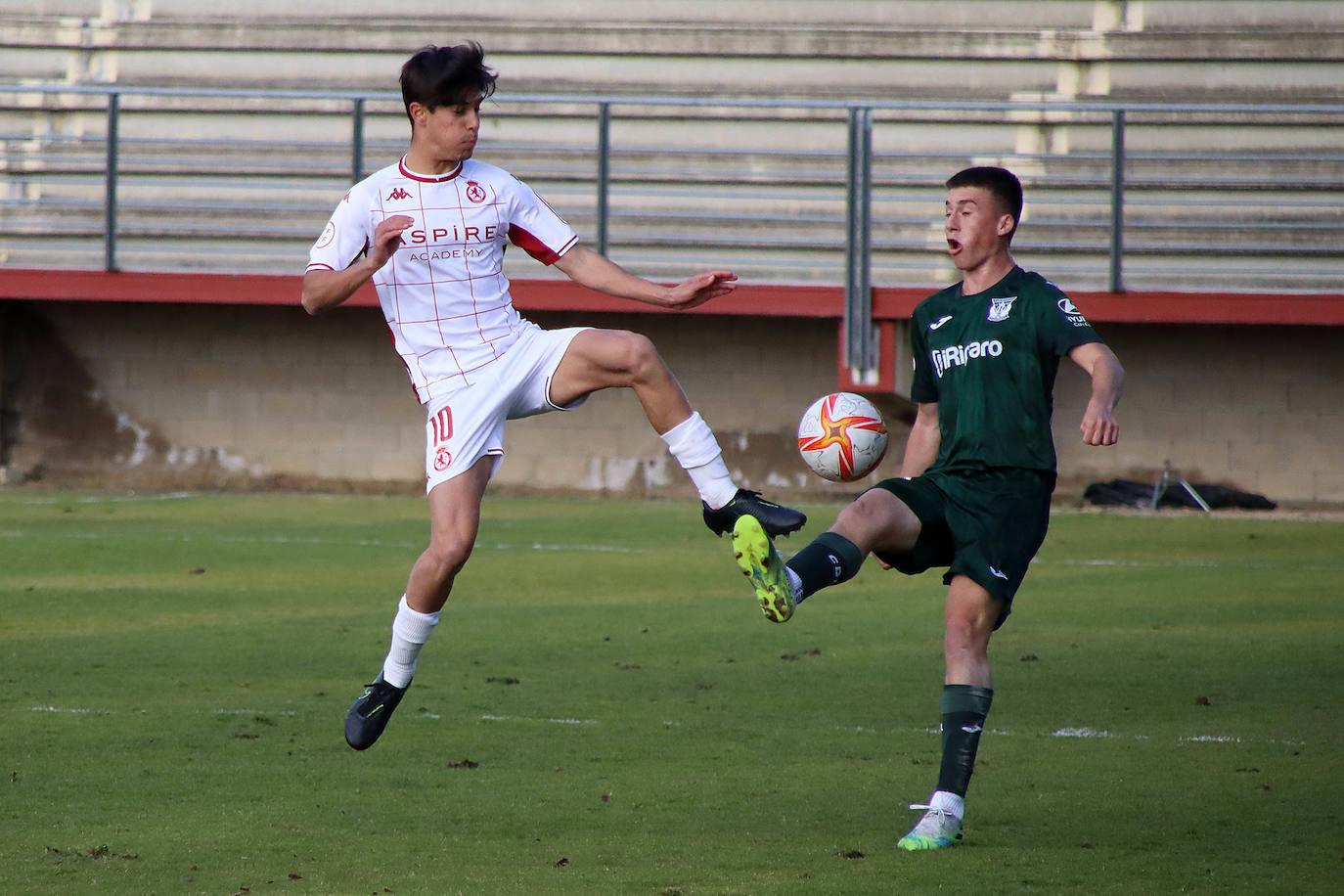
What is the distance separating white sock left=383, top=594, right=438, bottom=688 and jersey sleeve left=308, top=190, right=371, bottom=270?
125cm

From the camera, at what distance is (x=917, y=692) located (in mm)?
7895

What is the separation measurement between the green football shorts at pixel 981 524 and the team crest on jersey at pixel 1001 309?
19.5 inches

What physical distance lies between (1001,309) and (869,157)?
1044 centimetres

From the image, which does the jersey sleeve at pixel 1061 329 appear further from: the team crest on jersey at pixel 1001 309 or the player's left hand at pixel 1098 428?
the player's left hand at pixel 1098 428

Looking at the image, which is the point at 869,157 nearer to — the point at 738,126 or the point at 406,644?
the point at 738,126

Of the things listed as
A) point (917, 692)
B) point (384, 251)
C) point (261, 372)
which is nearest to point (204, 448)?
point (261, 372)

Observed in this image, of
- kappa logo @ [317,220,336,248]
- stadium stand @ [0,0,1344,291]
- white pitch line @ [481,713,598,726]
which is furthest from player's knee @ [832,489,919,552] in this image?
stadium stand @ [0,0,1344,291]

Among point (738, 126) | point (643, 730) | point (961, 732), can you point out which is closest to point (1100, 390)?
point (961, 732)

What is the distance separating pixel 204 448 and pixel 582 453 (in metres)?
4.01

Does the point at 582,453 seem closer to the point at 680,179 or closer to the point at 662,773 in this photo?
the point at 680,179

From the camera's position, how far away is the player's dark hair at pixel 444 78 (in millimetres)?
5730

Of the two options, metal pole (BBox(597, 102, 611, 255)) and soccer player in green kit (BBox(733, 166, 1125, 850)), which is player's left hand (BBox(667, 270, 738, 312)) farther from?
metal pole (BBox(597, 102, 611, 255))

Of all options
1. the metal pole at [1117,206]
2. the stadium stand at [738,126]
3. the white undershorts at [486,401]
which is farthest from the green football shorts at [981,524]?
the stadium stand at [738,126]

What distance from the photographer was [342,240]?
5.89 m
